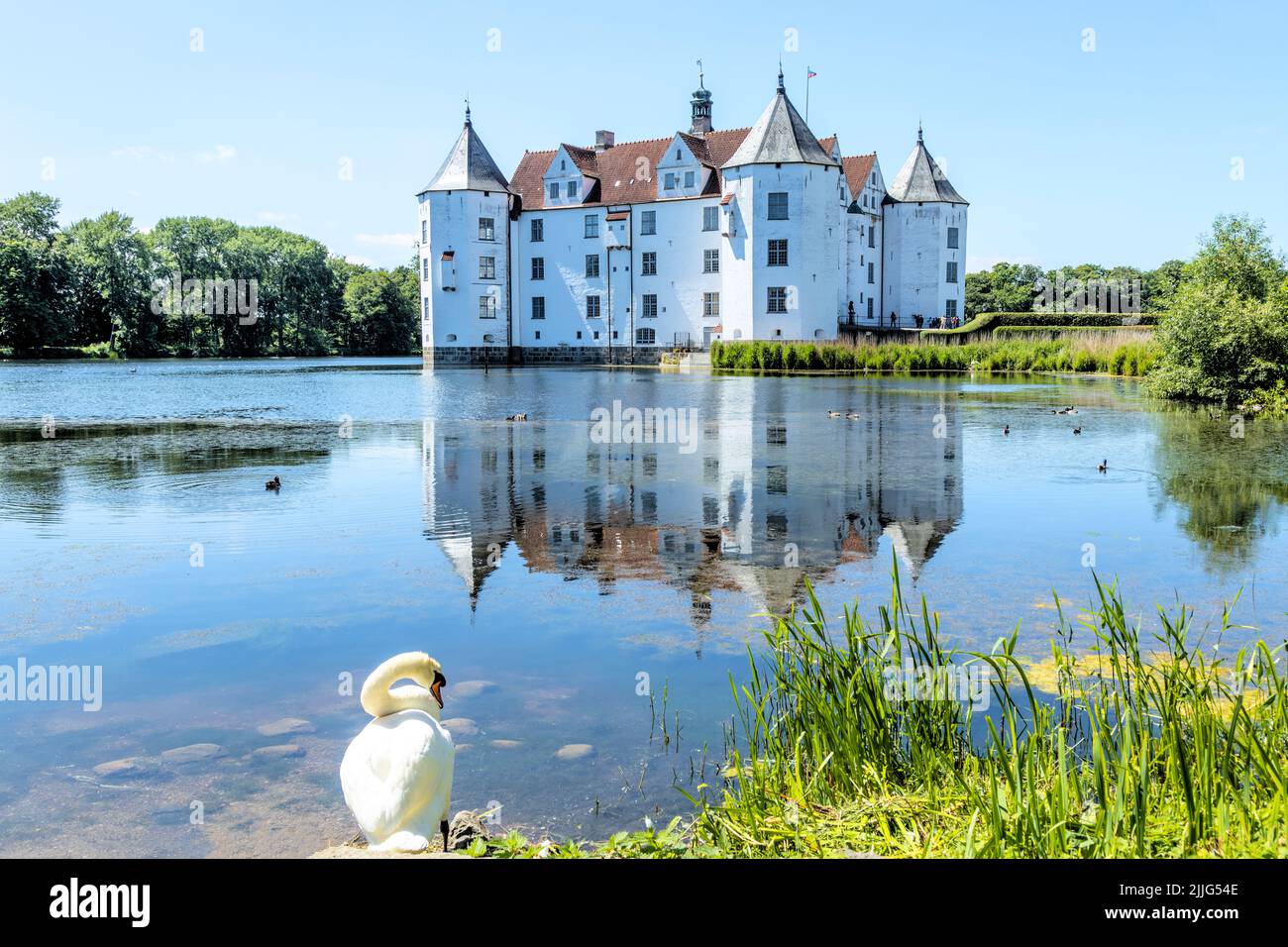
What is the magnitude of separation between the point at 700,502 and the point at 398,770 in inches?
362

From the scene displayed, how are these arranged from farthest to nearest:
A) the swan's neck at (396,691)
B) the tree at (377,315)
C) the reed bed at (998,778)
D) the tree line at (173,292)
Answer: the tree at (377,315) < the tree line at (173,292) < the swan's neck at (396,691) < the reed bed at (998,778)

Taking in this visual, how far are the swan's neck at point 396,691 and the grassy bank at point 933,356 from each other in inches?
1772

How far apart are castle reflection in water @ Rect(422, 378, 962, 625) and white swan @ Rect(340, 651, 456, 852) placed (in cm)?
363

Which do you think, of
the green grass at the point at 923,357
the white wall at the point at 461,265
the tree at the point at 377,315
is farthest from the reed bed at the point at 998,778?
the tree at the point at 377,315

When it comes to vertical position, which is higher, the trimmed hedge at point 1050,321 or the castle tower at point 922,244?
the castle tower at point 922,244

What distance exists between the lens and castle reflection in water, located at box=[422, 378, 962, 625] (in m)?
9.59

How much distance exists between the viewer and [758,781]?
4.45 metres

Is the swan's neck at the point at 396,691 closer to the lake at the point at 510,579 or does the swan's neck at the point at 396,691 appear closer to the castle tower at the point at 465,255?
the lake at the point at 510,579

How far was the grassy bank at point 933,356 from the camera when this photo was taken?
153 feet

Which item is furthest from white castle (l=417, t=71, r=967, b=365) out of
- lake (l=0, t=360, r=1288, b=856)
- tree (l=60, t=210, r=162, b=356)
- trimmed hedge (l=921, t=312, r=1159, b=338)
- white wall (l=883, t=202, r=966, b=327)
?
lake (l=0, t=360, r=1288, b=856)

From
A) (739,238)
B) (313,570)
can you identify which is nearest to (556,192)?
(739,238)

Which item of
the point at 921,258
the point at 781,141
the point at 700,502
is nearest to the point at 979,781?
the point at 700,502

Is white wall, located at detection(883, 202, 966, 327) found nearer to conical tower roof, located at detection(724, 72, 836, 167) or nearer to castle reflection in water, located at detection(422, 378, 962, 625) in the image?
conical tower roof, located at detection(724, 72, 836, 167)

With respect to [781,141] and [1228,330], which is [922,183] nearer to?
[781,141]
